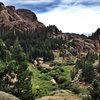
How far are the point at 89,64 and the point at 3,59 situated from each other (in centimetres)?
5793

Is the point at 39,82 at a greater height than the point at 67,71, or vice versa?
the point at 67,71

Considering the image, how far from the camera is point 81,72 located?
128000mm

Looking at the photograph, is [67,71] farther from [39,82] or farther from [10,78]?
[10,78]

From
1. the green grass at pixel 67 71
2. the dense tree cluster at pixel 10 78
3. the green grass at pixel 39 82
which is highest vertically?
the dense tree cluster at pixel 10 78

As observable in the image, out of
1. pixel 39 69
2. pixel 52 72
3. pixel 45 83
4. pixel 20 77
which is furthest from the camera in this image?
pixel 39 69

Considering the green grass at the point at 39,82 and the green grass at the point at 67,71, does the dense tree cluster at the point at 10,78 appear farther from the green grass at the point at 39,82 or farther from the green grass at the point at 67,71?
the green grass at the point at 67,71

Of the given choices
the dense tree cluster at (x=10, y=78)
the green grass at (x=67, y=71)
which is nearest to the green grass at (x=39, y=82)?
the green grass at (x=67, y=71)

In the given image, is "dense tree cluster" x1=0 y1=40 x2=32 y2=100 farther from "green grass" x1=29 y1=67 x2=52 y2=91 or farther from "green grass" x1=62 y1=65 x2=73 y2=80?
"green grass" x1=62 y1=65 x2=73 y2=80

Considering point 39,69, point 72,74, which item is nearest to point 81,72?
point 72,74

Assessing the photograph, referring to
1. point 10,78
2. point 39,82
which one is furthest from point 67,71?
point 10,78

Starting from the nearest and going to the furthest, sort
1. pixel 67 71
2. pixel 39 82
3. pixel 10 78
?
pixel 10 78 < pixel 39 82 < pixel 67 71

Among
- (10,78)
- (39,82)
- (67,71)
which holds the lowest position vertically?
(39,82)

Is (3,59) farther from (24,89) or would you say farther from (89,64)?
(89,64)

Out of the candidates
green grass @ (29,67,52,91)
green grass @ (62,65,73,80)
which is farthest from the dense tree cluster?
green grass @ (62,65,73,80)
